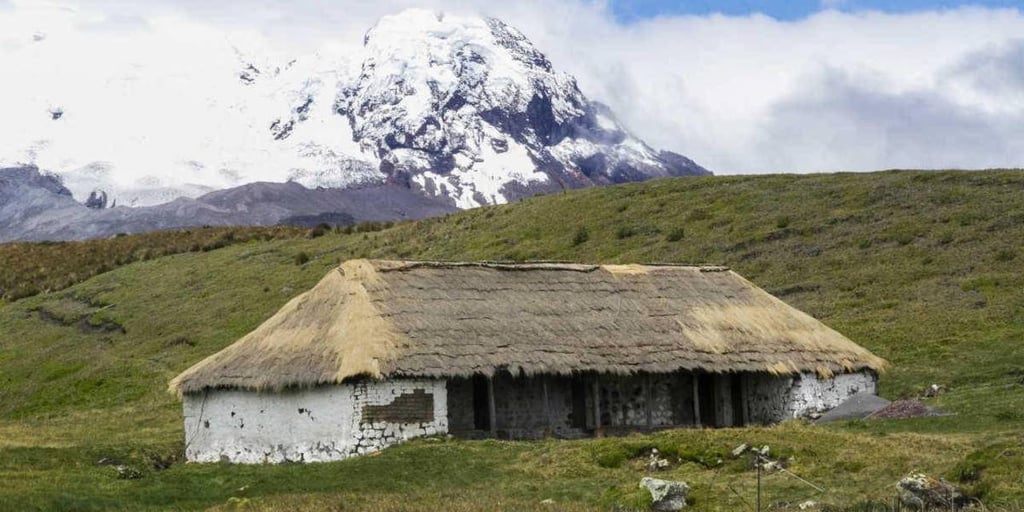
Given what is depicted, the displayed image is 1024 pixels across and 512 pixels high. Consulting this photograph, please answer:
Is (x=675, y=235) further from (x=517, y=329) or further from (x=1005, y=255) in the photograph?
(x=517, y=329)

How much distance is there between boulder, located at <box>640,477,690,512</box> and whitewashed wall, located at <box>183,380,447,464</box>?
10062mm

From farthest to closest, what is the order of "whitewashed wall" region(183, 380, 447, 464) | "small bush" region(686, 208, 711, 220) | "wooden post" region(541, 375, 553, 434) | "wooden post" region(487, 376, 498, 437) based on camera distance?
1. "small bush" region(686, 208, 711, 220)
2. "wooden post" region(541, 375, 553, 434)
3. "wooden post" region(487, 376, 498, 437)
4. "whitewashed wall" region(183, 380, 447, 464)

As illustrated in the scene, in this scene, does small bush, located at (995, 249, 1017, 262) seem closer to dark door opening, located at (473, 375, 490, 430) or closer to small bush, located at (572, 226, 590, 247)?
small bush, located at (572, 226, 590, 247)

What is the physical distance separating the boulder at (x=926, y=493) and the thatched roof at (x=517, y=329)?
13.1 metres

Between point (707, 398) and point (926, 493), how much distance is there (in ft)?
56.0

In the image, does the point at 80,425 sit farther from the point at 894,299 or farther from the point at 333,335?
the point at 894,299

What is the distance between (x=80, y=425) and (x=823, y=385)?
70.6ft

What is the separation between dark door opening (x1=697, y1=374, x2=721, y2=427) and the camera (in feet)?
121

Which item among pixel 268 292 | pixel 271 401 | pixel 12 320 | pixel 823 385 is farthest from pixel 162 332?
pixel 823 385

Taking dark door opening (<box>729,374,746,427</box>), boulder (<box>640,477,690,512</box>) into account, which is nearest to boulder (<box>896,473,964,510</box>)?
boulder (<box>640,477,690,512</box>)

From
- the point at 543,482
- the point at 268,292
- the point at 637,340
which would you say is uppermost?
the point at 268,292

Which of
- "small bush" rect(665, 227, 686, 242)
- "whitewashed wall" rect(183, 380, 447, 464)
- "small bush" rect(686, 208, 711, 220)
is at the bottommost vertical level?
"whitewashed wall" rect(183, 380, 447, 464)

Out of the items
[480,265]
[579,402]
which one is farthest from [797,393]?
[480,265]

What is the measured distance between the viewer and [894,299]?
4834 centimetres
